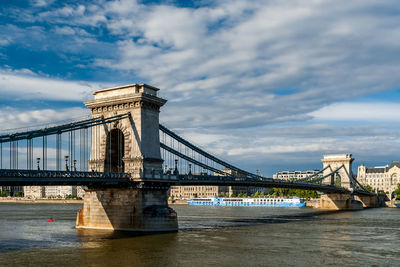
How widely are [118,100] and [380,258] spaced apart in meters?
30.1

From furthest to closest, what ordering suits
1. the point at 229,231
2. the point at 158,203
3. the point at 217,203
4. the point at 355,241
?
the point at 217,203
the point at 229,231
the point at 158,203
the point at 355,241

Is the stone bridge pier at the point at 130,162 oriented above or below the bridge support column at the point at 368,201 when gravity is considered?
above

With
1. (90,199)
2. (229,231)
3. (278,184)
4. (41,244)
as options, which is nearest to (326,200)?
(278,184)

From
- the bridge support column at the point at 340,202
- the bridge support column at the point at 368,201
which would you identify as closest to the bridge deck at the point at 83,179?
the bridge support column at the point at 340,202

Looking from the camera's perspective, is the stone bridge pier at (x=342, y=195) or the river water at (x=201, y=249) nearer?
the river water at (x=201, y=249)

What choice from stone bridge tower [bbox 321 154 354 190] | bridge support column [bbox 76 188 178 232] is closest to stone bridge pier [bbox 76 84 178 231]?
bridge support column [bbox 76 188 178 232]

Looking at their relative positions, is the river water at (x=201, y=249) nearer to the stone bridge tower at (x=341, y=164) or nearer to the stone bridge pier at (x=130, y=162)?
the stone bridge pier at (x=130, y=162)

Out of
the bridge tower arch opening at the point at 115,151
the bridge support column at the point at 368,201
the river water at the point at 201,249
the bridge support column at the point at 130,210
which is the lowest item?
the bridge support column at the point at 368,201

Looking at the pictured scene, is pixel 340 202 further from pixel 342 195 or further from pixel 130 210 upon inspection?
pixel 130 210

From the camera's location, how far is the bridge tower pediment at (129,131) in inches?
2046

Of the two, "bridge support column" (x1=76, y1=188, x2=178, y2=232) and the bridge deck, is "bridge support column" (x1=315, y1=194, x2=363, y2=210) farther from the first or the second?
"bridge support column" (x1=76, y1=188, x2=178, y2=232)

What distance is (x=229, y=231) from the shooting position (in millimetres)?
56188

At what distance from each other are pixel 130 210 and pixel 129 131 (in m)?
8.27

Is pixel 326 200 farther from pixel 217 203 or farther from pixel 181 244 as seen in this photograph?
pixel 181 244
